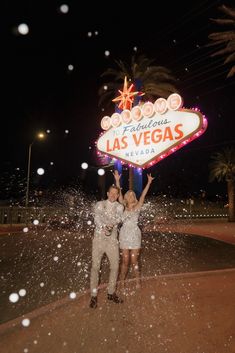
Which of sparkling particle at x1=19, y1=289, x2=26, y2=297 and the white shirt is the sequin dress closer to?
the white shirt

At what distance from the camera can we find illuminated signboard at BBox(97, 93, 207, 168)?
10.9 metres

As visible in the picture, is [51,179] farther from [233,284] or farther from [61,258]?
[233,284]

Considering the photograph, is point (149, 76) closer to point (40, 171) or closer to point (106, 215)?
point (106, 215)

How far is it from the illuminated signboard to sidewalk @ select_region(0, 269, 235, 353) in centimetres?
597

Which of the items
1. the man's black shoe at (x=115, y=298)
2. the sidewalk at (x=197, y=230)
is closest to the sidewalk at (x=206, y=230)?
the sidewalk at (x=197, y=230)

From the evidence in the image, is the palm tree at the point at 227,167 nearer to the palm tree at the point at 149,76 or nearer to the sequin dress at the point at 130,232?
the palm tree at the point at 149,76

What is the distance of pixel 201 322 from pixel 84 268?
427 cm

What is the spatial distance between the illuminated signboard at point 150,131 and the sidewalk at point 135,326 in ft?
19.6

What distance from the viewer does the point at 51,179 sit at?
2076 inches

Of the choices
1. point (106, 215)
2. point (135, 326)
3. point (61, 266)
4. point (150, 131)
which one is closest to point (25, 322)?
point (135, 326)

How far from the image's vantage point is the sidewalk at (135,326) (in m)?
3.94

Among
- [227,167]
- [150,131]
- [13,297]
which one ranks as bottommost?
[13,297]

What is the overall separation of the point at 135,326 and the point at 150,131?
8.65 metres

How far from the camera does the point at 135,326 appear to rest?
450cm
